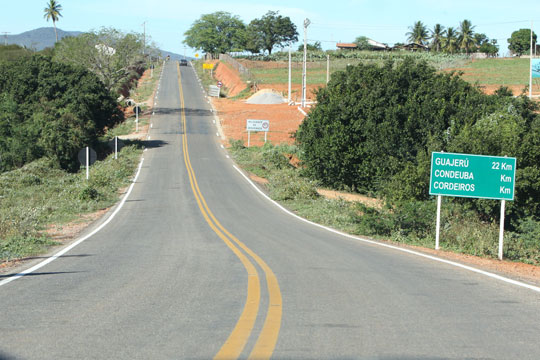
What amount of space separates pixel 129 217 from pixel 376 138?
16899mm

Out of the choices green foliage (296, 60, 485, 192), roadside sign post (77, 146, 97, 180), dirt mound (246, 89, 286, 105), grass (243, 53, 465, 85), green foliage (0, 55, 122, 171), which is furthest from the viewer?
grass (243, 53, 465, 85)

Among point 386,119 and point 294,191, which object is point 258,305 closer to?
point 294,191

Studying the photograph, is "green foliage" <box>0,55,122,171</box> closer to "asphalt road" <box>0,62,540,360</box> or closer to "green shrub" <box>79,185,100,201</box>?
"green shrub" <box>79,185,100,201</box>

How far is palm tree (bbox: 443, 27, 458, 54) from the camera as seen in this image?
154 m

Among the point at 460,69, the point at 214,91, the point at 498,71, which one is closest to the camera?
the point at 214,91

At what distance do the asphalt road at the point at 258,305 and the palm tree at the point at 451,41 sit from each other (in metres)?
154

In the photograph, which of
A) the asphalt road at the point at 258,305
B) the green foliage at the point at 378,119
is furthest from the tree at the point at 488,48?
the asphalt road at the point at 258,305

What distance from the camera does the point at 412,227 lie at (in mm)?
16406

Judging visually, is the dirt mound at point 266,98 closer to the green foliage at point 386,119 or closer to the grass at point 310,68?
the grass at point 310,68

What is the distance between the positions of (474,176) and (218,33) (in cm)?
15282

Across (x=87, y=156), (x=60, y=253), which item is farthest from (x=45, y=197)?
(x=60, y=253)

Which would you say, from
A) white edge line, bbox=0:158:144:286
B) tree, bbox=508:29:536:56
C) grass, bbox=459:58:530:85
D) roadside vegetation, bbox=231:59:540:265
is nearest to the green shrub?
white edge line, bbox=0:158:144:286

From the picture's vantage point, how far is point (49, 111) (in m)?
44.1

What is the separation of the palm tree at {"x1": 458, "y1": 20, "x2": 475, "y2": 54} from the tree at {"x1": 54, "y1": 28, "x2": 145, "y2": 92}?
11613 cm
